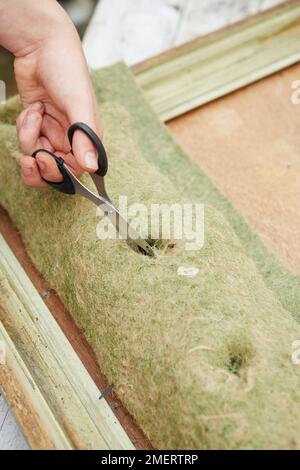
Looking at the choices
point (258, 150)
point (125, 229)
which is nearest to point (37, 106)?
→ point (125, 229)

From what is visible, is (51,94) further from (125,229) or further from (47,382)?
(47,382)

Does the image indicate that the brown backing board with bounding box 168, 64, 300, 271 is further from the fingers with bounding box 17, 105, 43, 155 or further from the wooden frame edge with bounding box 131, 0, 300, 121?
the fingers with bounding box 17, 105, 43, 155

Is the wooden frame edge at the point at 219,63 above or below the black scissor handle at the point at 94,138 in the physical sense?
below

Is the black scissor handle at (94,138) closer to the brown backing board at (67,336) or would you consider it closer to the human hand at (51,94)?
the human hand at (51,94)

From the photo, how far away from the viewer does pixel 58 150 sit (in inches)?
31.4

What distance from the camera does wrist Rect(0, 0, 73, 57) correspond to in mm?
781

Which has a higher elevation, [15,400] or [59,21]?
[59,21]

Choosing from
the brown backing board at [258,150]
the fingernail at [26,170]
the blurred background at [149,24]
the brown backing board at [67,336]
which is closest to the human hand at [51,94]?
the fingernail at [26,170]

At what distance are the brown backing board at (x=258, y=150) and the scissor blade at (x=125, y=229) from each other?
0.86 feet

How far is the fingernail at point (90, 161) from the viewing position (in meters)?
0.66

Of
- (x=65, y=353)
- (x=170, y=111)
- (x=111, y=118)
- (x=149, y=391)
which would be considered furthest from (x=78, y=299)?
(x=170, y=111)

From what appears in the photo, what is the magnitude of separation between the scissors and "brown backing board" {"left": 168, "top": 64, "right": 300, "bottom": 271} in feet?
0.89
